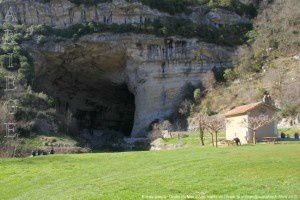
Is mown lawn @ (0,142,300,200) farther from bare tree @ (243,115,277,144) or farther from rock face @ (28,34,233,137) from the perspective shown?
rock face @ (28,34,233,137)

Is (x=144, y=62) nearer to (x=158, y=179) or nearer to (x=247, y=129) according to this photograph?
(x=247, y=129)

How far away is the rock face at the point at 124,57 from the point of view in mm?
76938

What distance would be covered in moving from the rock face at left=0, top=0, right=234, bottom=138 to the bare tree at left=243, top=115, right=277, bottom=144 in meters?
31.4

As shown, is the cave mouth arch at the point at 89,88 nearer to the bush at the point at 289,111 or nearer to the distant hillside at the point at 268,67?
the distant hillside at the point at 268,67

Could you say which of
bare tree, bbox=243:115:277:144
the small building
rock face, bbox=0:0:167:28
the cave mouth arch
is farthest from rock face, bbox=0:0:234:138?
bare tree, bbox=243:115:277:144

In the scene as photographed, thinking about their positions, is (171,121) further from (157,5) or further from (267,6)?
(267,6)

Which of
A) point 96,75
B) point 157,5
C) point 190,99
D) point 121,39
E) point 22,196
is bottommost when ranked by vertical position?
point 22,196

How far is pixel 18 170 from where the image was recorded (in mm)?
26422

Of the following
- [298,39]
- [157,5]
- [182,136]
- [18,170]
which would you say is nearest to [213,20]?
[157,5]

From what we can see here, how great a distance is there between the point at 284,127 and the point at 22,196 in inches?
1728

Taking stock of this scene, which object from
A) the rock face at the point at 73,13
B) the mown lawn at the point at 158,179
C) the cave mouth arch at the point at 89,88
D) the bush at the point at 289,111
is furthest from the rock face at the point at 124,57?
the mown lawn at the point at 158,179

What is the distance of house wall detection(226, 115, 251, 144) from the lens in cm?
4584

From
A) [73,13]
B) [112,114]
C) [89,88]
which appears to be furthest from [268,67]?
[89,88]

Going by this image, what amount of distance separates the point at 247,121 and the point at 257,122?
3.11m
